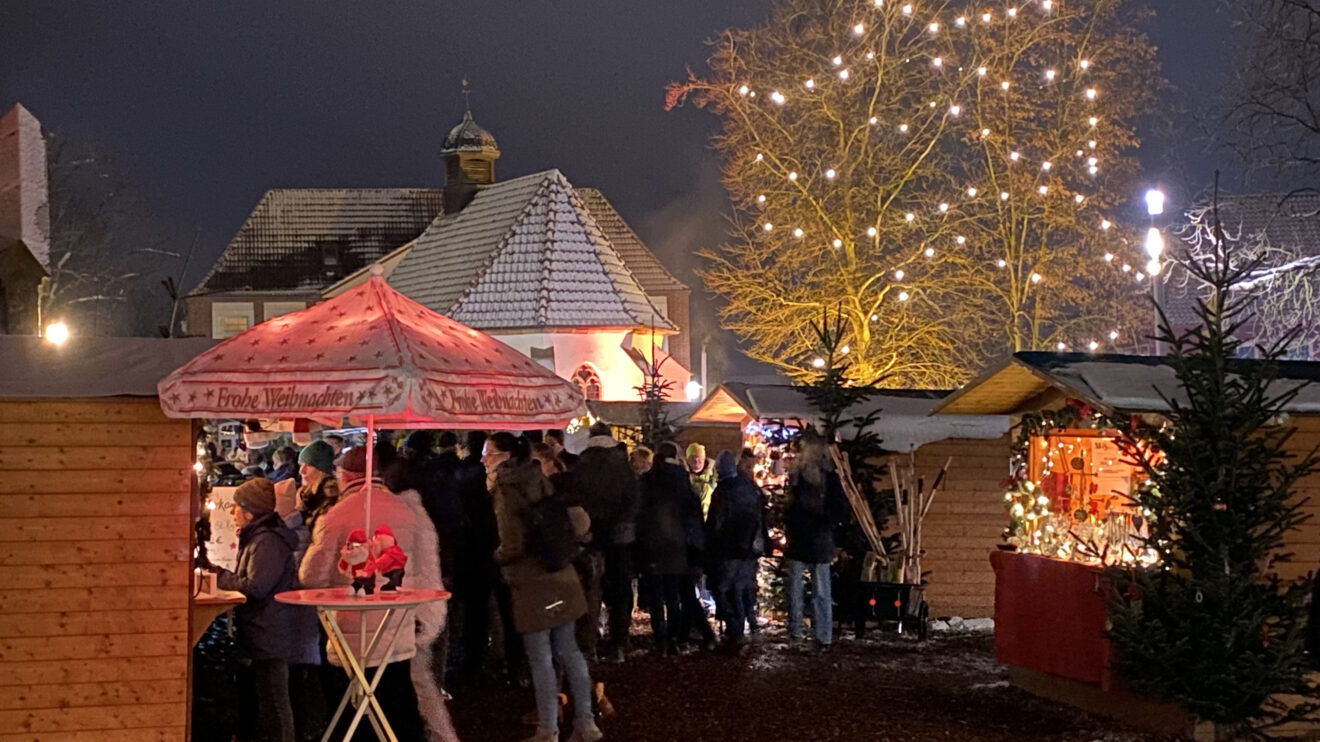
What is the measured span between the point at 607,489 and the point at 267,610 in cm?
446

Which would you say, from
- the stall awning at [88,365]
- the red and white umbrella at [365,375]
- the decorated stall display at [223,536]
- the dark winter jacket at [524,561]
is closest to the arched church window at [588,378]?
the decorated stall display at [223,536]

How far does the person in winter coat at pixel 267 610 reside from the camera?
318 inches

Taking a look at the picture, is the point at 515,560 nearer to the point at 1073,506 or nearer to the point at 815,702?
the point at 815,702

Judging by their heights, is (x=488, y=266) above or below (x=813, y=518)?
above

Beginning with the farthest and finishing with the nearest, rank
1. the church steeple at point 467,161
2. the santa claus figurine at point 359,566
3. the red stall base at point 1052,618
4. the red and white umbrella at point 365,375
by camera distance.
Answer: the church steeple at point 467,161
the red stall base at point 1052,618
the santa claus figurine at point 359,566
the red and white umbrella at point 365,375

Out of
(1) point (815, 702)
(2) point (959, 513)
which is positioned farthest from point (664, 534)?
(2) point (959, 513)

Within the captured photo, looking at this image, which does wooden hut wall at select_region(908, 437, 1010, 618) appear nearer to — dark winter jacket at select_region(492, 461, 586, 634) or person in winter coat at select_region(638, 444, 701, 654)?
person in winter coat at select_region(638, 444, 701, 654)

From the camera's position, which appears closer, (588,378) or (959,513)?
(959,513)

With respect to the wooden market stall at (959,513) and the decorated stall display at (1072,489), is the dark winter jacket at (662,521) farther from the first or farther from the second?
the decorated stall display at (1072,489)

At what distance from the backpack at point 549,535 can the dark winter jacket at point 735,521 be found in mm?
4606

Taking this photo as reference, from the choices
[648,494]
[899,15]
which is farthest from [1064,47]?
[648,494]

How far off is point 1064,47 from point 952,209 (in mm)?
3677

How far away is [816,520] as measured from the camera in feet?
44.4

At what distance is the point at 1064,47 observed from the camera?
2909cm
